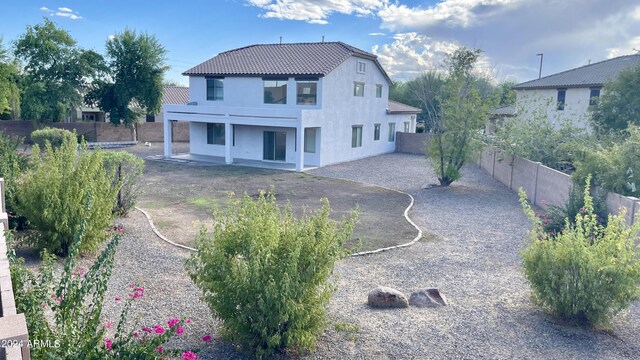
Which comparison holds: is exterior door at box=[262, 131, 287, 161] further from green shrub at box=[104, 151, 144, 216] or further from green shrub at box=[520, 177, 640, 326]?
green shrub at box=[520, 177, 640, 326]

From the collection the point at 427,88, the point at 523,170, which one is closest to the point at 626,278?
the point at 523,170

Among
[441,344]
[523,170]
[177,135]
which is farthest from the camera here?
[177,135]

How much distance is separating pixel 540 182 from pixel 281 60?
1752 cm

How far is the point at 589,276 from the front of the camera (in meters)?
6.46

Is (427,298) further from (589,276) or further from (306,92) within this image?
(306,92)

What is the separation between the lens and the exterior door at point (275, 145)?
88.4 ft

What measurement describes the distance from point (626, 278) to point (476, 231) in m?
6.54

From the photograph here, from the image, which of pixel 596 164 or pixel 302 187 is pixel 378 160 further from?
pixel 596 164

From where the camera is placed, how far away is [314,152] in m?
26.4

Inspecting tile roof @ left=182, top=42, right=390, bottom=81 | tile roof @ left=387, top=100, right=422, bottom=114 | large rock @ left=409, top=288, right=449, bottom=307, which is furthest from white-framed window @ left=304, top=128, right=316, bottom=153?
large rock @ left=409, top=288, right=449, bottom=307

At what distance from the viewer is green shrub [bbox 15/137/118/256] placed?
8.65 m

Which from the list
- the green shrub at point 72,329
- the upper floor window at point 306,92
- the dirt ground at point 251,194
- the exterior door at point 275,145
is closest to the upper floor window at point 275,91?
the upper floor window at point 306,92

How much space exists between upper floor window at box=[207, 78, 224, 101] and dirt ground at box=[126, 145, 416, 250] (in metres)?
5.63

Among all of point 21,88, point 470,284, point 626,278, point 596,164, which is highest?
point 21,88
